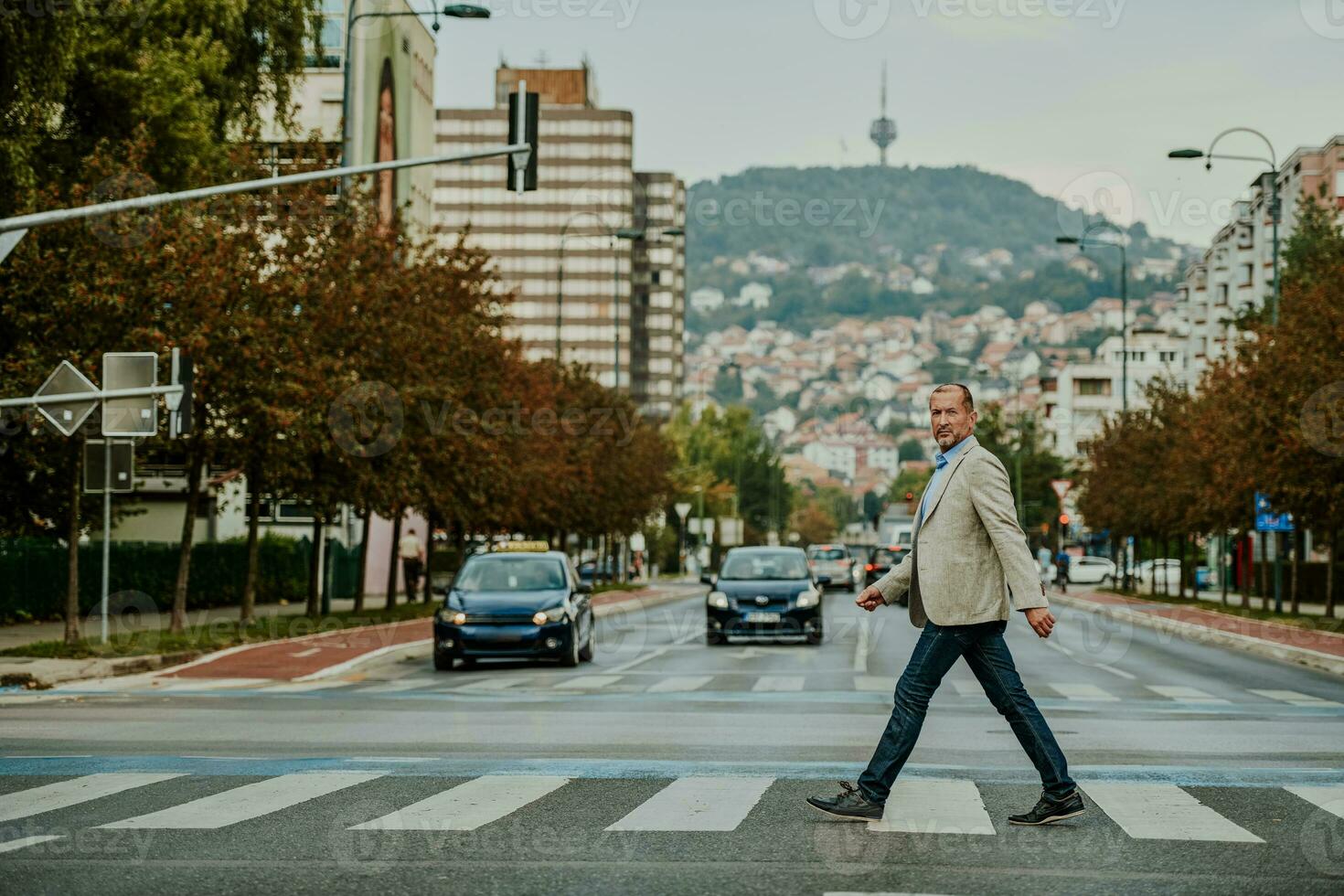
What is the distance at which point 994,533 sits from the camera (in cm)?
830

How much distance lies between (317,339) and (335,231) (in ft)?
11.3

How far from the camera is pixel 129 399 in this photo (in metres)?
22.2

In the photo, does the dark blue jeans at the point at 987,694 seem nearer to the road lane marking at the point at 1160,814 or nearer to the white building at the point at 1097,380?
the road lane marking at the point at 1160,814

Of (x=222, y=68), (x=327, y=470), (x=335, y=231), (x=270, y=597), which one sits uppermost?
(x=222, y=68)

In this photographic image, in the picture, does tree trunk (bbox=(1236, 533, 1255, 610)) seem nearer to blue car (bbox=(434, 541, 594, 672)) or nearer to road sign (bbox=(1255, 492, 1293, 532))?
road sign (bbox=(1255, 492, 1293, 532))

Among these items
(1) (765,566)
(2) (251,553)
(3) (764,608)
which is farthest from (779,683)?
(2) (251,553)

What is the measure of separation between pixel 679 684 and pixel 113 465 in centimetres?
762

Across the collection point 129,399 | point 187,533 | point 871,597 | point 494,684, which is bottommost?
point 494,684

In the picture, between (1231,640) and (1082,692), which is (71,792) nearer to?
(1082,692)

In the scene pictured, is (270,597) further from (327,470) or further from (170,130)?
(170,130)

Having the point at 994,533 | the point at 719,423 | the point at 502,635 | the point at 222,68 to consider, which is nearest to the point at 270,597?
the point at 222,68

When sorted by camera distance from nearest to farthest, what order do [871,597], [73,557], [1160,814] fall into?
[871,597], [1160,814], [73,557]

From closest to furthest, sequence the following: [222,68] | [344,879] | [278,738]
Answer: [344,879], [278,738], [222,68]

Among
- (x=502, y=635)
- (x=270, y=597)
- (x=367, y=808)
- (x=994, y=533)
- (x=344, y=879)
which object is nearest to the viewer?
(x=344, y=879)
